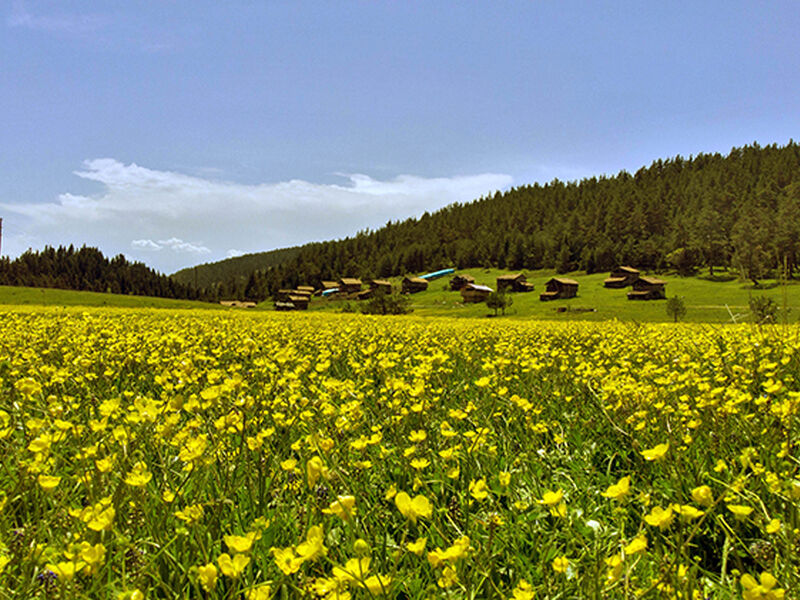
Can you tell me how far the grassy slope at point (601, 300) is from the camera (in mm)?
56531

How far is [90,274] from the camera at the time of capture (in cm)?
13225

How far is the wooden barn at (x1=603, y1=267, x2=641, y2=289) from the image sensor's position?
90.7 meters

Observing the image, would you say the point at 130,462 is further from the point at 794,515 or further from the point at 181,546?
the point at 794,515

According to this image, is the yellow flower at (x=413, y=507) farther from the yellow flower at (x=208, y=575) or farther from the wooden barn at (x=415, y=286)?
the wooden barn at (x=415, y=286)

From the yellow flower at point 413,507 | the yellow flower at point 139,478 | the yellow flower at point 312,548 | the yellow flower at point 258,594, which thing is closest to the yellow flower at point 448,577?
the yellow flower at point 413,507

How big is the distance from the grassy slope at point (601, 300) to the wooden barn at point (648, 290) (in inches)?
66.4

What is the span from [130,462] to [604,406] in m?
3.26

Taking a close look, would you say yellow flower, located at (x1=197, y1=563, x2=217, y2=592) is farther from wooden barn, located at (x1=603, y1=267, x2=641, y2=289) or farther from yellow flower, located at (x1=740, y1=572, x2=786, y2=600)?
wooden barn, located at (x1=603, y1=267, x2=641, y2=289)

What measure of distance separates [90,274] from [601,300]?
435 feet

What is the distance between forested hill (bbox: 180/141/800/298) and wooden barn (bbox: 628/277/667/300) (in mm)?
15701

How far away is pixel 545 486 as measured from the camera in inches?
108

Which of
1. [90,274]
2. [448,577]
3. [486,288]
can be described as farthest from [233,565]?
[90,274]

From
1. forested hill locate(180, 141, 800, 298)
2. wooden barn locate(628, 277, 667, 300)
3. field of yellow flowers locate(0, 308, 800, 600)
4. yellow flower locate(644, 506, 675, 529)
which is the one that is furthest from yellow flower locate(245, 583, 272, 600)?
forested hill locate(180, 141, 800, 298)

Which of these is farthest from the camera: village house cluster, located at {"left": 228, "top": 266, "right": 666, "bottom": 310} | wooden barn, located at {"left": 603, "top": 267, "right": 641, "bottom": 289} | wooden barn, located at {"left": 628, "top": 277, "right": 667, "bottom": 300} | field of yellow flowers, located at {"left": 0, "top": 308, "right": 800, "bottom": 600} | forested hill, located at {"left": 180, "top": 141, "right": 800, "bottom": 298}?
forested hill, located at {"left": 180, "top": 141, "right": 800, "bottom": 298}
